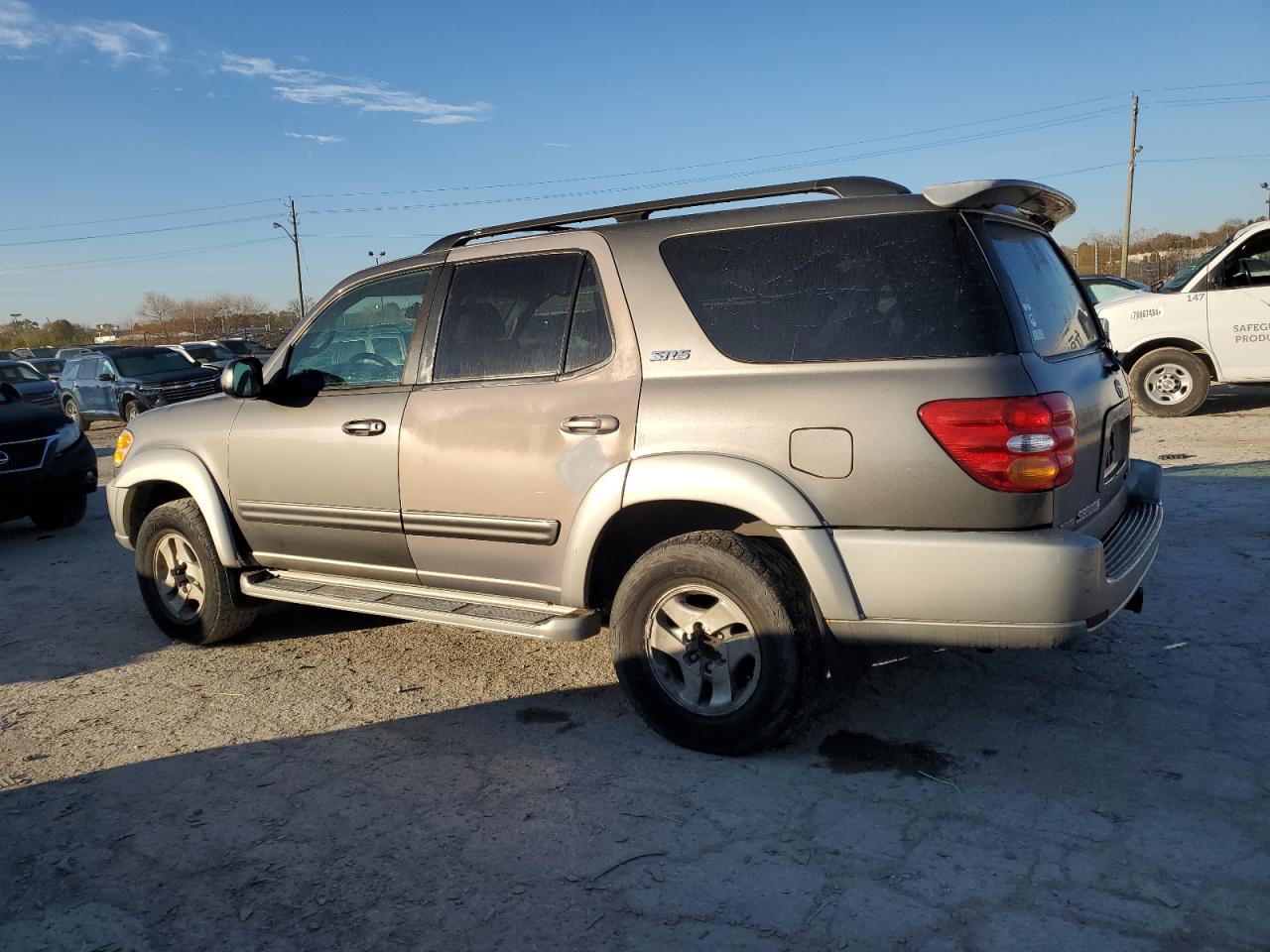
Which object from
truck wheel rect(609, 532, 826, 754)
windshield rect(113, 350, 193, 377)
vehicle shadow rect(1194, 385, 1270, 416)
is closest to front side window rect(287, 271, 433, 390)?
truck wheel rect(609, 532, 826, 754)

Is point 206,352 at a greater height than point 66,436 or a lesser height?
greater

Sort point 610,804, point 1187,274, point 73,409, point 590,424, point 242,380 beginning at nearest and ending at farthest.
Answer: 1. point 610,804
2. point 590,424
3. point 242,380
4. point 1187,274
5. point 73,409

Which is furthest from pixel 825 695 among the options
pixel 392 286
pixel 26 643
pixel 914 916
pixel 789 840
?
pixel 26 643

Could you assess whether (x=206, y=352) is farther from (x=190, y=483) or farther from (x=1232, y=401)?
(x=1232, y=401)

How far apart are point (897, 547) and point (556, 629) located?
4.36 feet

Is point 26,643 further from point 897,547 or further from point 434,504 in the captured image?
point 897,547

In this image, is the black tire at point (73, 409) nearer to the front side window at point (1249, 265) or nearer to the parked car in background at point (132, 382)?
the parked car in background at point (132, 382)

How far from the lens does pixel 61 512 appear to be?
874 cm

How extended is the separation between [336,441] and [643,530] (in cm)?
151

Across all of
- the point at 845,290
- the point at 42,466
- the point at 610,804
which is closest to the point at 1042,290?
the point at 845,290

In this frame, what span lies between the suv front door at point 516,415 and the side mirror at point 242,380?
91 centimetres

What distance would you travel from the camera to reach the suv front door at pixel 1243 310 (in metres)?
10.4

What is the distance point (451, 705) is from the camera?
4156 mm

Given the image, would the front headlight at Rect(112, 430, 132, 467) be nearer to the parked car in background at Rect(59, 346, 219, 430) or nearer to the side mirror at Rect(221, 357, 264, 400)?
the side mirror at Rect(221, 357, 264, 400)
